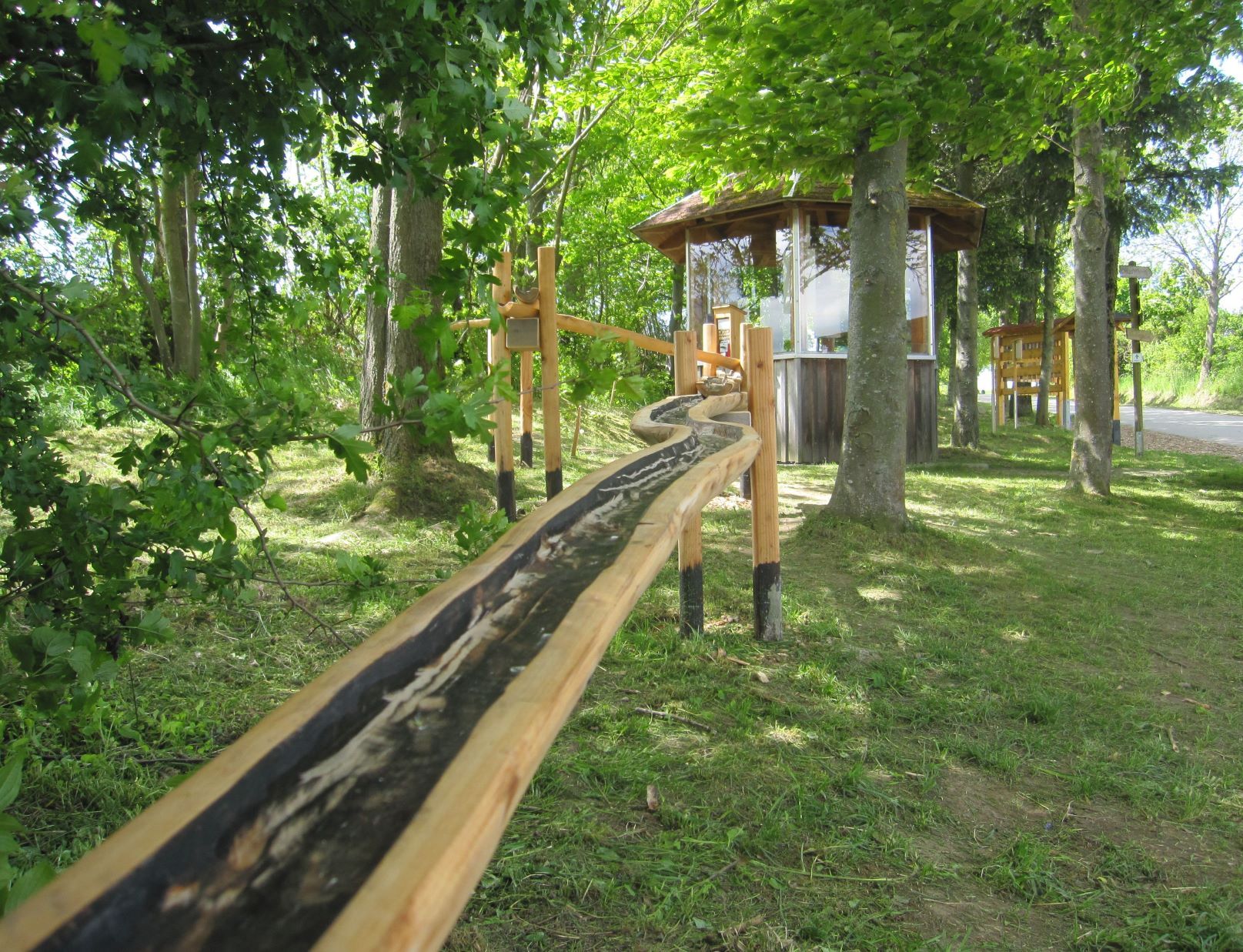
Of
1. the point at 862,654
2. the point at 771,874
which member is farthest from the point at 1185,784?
the point at 771,874

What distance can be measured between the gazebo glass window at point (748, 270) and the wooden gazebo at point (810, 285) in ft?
0.06

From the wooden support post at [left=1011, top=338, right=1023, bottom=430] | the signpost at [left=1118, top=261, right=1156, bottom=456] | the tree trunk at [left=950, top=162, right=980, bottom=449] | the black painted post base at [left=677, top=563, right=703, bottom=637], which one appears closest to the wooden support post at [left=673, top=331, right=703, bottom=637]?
the black painted post base at [left=677, top=563, right=703, bottom=637]

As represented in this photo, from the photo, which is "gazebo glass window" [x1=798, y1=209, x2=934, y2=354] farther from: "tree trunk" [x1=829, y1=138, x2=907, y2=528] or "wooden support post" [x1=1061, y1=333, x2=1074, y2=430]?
"wooden support post" [x1=1061, y1=333, x2=1074, y2=430]

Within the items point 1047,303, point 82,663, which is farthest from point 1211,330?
point 82,663

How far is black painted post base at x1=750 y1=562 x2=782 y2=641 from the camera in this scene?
4.84 metres

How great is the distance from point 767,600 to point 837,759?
144 cm

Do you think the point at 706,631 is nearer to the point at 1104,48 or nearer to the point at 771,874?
the point at 771,874

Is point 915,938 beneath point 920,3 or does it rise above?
beneath

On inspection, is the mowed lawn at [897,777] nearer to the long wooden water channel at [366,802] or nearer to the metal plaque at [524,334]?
the long wooden water channel at [366,802]

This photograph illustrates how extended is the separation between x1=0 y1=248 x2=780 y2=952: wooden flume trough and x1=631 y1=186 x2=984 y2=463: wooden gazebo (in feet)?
38.4

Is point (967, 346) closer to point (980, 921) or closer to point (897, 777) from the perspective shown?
point (897, 777)

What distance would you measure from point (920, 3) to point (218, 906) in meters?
6.60

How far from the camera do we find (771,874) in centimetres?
263

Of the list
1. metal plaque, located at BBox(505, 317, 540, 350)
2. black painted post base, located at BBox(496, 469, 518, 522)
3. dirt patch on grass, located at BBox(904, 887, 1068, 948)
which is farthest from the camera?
black painted post base, located at BBox(496, 469, 518, 522)
